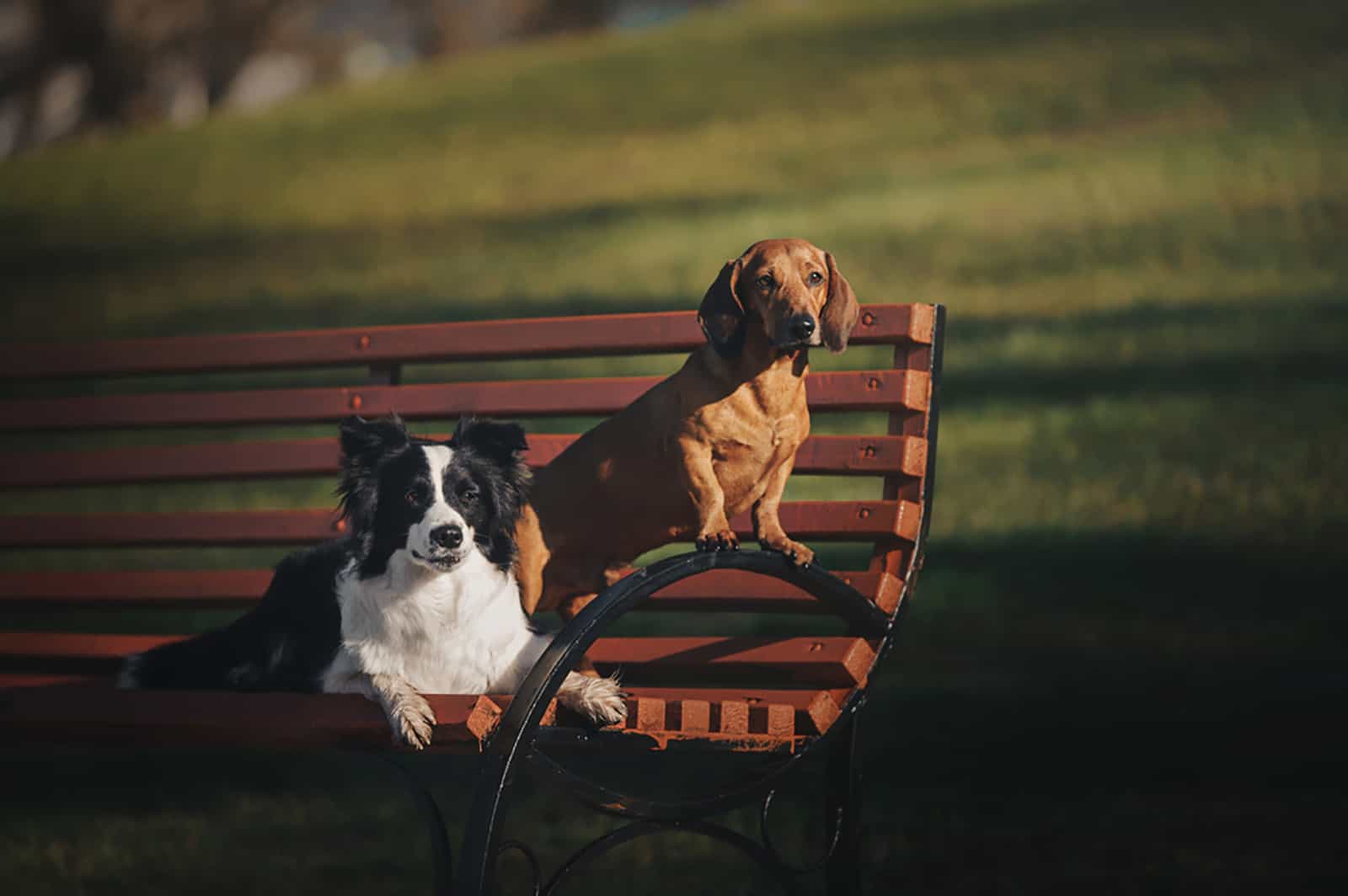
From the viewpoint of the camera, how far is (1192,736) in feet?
15.0

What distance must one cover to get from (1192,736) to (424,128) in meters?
7.57

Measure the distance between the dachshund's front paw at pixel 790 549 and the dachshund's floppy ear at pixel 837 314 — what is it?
0.33m

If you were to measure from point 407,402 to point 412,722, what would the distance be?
48.9 inches

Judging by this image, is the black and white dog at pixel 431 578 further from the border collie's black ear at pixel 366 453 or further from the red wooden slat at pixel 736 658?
the red wooden slat at pixel 736 658

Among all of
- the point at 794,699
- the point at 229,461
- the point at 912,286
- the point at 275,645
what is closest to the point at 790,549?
the point at 794,699

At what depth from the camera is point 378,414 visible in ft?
11.7

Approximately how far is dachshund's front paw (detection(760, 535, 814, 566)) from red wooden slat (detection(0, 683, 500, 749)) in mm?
545

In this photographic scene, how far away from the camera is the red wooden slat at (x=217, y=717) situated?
2.48m

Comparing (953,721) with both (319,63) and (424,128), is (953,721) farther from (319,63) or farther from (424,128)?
(319,63)

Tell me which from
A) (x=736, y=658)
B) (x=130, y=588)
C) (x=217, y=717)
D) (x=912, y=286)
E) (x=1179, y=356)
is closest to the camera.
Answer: (x=217, y=717)

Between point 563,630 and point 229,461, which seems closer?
point 563,630

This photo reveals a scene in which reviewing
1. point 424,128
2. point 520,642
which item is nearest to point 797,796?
point 520,642

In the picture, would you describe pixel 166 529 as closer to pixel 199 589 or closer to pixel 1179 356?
pixel 199 589

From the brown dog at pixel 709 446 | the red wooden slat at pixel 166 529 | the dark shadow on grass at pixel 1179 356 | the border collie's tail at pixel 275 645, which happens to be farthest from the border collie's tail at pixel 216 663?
the dark shadow on grass at pixel 1179 356
